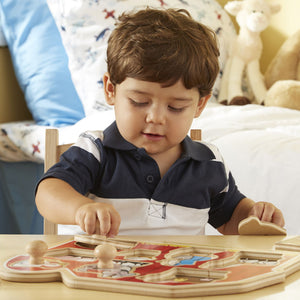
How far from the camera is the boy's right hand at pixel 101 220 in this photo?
65cm

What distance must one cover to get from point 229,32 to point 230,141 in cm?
113

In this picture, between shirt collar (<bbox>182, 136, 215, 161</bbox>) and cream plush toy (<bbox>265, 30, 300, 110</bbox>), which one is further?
cream plush toy (<bbox>265, 30, 300, 110</bbox>)

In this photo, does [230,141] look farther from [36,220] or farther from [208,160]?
[36,220]

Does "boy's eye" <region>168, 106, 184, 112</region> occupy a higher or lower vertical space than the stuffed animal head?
lower

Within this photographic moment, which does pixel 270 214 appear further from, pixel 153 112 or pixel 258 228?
pixel 153 112

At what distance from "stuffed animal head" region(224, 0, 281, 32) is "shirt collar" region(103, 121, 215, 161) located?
1536 mm

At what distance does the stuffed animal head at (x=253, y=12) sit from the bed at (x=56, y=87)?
0.28ft

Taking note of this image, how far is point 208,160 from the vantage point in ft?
3.26

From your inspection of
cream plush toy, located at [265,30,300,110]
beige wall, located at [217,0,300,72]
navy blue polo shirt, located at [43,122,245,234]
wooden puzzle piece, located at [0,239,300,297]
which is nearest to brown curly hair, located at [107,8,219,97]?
navy blue polo shirt, located at [43,122,245,234]

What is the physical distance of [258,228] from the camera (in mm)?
794

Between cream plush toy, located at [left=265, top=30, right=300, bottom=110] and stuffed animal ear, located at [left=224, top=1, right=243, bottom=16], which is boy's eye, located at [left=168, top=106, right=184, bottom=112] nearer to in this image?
cream plush toy, located at [left=265, top=30, right=300, bottom=110]

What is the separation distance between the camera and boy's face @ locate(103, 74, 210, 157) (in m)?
0.88

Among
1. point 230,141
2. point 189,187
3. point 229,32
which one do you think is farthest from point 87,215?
point 229,32

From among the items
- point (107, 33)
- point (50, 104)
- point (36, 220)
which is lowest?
point (36, 220)
